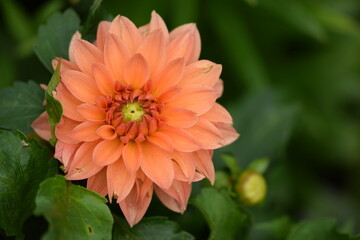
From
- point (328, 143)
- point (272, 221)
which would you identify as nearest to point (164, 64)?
point (272, 221)

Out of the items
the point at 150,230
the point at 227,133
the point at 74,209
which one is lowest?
the point at 150,230

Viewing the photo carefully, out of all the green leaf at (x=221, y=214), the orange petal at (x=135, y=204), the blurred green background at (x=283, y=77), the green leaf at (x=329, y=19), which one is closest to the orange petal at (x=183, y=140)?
the orange petal at (x=135, y=204)

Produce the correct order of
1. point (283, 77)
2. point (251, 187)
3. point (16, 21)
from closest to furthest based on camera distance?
1. point (251, 187)
2. point (16, 21)
3. point (283, 77)

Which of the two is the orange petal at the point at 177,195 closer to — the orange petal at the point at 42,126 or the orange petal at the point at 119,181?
the orange petal at the point at 119,181

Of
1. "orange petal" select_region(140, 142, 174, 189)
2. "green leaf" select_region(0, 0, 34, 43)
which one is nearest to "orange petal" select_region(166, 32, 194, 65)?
"orange petal" select_region(140, 142, 174, 189)

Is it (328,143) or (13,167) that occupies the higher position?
(13,167)

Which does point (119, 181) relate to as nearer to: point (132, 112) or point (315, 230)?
point (132, 112)

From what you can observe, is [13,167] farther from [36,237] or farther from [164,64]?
[164,64]

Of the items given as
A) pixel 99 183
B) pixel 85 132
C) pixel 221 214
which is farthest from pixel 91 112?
pixel 221 214
